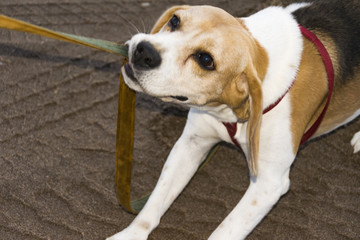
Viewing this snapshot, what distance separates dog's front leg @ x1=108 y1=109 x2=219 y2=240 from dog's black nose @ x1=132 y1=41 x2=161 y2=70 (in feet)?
2.70

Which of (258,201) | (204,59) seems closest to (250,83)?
(204,59)

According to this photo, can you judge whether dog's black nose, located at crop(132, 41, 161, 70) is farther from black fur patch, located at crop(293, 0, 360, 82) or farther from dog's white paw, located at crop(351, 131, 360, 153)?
dog's white paw, located at crop(351, 131, 360, 153)

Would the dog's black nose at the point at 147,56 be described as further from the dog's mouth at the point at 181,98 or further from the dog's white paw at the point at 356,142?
the dog's white paw at the point at 356,142

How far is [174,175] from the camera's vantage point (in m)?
3.53

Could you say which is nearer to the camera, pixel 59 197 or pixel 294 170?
pixel 59 197

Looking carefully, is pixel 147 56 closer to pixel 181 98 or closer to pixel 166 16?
pixel 181 98

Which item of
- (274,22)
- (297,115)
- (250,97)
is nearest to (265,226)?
(297,115)

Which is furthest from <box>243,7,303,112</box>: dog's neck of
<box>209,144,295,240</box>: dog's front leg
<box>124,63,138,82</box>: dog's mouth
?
<box>124,63,138,82</box>: dog's mouth

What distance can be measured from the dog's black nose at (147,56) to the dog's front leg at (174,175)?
82 cm

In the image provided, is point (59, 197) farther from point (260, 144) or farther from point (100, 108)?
point (260, 144)

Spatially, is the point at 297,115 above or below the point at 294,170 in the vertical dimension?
above

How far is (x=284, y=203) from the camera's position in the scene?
12.4ft

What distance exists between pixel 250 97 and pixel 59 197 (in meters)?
1.50

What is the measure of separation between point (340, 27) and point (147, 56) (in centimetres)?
138
